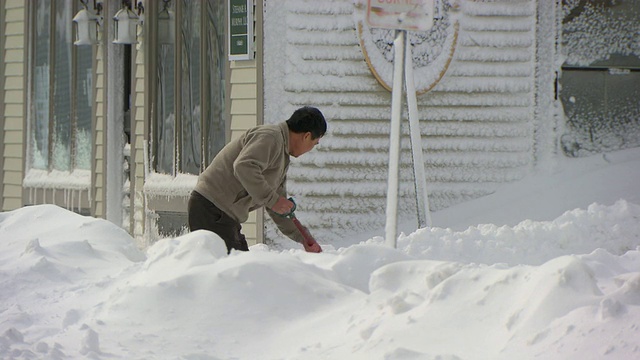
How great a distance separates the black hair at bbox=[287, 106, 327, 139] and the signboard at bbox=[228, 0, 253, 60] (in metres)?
4.49

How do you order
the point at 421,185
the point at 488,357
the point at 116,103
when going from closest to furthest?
the point at 488,357 < the point at 421,185 < the point at 116,103

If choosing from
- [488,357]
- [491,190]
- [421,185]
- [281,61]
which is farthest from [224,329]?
[491,190]

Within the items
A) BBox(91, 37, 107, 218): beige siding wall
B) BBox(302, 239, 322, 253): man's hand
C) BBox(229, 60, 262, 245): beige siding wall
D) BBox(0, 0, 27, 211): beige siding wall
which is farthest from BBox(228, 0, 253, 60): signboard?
BBox(302, 239, 322, 253): man's hand

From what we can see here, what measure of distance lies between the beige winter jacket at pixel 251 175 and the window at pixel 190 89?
469 cm

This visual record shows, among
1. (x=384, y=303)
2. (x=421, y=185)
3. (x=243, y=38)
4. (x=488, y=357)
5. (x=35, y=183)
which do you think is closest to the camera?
(x=488, y=357)

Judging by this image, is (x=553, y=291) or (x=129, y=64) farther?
(x=129, y=64)

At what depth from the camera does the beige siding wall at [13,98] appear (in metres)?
13.4

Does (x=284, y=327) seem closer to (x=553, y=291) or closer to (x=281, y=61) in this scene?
(x=553, y=291)

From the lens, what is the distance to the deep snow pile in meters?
3.77

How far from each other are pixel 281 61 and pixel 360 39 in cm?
87

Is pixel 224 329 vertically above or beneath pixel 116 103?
beneath

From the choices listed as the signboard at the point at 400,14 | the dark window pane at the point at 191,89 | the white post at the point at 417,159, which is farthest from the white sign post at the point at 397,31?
the dark window pane at the point at 191,89

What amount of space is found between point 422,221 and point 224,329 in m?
5.34

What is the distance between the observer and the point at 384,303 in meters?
4.36
